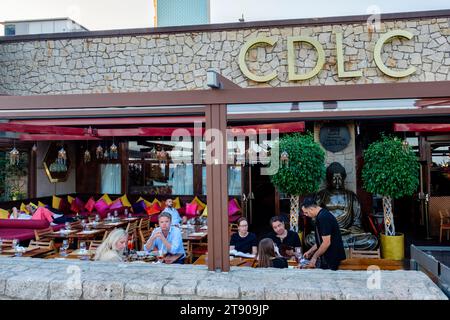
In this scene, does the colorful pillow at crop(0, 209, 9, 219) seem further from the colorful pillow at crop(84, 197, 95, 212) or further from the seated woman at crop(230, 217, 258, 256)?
the seated woman at crop(230, 217, 258, 256)

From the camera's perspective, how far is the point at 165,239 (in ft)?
19.1

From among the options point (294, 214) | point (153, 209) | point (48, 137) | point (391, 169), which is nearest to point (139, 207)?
point (153, 209)

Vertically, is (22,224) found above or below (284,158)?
below

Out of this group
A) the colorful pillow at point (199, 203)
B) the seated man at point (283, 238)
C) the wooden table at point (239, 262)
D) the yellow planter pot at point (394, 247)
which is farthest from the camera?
the colorful pillow at point (199, 203)

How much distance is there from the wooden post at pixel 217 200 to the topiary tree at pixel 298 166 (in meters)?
4.54

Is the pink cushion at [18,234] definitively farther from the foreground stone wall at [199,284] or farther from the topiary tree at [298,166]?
the foreground stone wall at [199,284]

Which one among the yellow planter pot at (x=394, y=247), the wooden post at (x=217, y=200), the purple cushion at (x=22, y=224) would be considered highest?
the wooden post at (x=217, y=200)

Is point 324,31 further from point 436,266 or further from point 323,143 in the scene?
point 436,266

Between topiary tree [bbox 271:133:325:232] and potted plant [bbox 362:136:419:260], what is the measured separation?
0.97 metres

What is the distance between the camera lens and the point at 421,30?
9883 millimetres

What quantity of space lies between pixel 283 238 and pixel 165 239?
1652 mm

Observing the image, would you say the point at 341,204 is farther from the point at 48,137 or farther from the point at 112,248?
the point at 48,137

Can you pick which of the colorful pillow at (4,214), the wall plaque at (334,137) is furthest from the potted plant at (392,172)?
the colorful pillow at (4,214)

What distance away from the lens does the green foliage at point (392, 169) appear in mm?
7883
